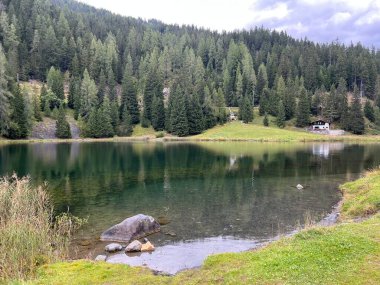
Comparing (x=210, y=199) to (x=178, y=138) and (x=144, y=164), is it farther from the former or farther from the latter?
(x=178, y=138)

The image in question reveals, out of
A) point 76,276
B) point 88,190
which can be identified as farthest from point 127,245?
point 88,190

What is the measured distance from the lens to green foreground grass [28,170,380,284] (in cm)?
1463

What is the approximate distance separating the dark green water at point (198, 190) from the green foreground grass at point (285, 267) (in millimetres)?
8750

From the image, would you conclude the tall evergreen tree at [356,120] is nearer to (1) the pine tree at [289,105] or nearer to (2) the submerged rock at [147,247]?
(1) the pine tree at [289,105]

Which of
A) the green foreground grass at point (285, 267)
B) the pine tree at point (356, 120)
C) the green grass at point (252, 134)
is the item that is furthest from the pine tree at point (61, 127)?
the green foreground grass at point (285, 267)

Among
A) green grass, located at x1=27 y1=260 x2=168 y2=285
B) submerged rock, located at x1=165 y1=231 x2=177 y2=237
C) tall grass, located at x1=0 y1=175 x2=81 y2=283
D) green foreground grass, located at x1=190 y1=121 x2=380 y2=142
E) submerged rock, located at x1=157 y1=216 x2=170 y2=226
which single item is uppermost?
green foreground grass, located at x1=190 y1=121 x2=380 y2=142

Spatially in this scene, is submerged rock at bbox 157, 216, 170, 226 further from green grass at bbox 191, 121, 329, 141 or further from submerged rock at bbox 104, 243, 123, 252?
green grass at bbox 191, 121, 329, 141

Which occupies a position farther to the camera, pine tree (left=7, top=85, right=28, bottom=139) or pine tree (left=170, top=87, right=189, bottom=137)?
pine tree (left=170, top=87, right=189, bottom=137)

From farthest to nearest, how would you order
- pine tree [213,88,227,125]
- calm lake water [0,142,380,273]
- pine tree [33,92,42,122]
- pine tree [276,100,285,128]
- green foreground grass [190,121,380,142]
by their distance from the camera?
pine tree [213,88,227,125] → pine tree [276,100,285,128] → pine tree [33,92,42,122] → green foreground grass [190,121,380,142] → calm lake water [0,142,380,273]

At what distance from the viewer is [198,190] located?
46500 mm

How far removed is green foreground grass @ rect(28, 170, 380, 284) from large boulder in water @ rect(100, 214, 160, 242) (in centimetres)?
812

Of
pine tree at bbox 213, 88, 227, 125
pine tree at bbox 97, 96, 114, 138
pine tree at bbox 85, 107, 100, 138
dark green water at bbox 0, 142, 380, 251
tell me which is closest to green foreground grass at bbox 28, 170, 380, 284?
dark green water at bbox 0, 142, 380, 251

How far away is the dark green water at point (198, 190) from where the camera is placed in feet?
105

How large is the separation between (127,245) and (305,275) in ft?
49.5
